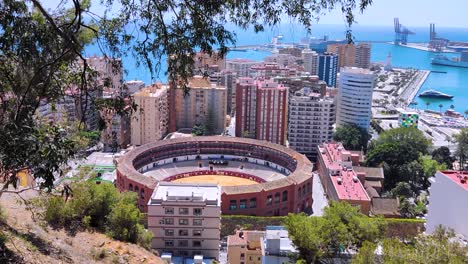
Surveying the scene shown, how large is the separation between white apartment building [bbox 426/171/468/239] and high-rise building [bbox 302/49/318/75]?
36096 mm

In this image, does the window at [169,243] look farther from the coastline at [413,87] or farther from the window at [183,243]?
the coastline at [413,87]

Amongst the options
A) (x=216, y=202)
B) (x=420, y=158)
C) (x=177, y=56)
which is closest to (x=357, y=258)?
(x=177, y=56)

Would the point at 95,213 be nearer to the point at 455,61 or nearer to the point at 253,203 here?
the point at 253,203

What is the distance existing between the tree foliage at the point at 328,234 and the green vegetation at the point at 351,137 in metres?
17.0

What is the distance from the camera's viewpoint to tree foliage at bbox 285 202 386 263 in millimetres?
8547

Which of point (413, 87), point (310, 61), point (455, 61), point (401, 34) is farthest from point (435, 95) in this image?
point (401, 34)

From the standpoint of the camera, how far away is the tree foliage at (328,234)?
855cm

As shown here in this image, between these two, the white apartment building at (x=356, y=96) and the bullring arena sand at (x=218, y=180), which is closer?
the bullring arena sand at (x=218, y=180)

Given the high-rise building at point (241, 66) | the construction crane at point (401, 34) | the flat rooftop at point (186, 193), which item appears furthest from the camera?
the construction crane at point (401, 34)

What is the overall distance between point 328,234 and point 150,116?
683 inches

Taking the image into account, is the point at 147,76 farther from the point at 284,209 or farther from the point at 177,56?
the point at 284,209

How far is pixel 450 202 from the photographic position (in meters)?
8.88

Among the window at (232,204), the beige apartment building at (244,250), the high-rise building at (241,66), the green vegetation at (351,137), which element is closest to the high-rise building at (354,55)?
the high-rise building at (241,66)

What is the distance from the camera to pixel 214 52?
4.39 metres
